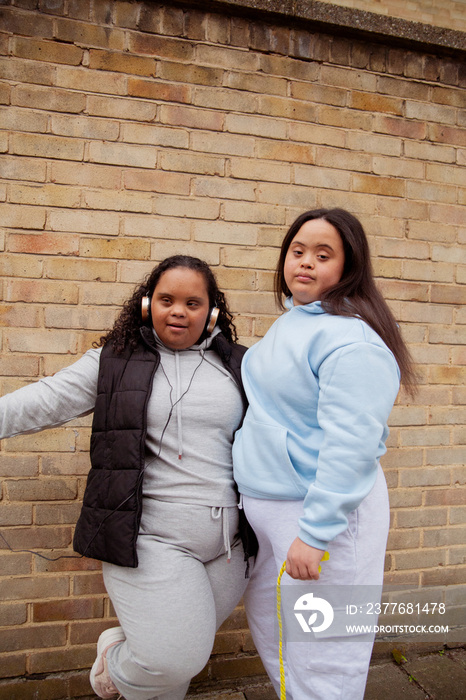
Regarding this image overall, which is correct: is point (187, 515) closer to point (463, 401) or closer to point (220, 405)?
point (220, 405)

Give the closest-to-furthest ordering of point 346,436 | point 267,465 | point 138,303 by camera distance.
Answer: point 346,436 < point 267,465 < point 138,303

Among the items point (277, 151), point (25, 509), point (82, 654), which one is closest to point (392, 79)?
point (277, 151)

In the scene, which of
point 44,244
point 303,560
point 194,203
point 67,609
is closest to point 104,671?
point 67,609

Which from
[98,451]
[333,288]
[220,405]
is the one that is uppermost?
[333,288]

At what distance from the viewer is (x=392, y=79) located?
304 cm

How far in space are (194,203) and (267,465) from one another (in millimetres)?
1556

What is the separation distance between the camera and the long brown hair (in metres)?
1.79

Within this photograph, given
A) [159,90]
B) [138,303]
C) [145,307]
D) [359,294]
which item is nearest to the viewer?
[359,294]

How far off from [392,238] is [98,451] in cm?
210

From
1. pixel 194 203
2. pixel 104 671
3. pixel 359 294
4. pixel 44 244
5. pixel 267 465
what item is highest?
pixel 194 203

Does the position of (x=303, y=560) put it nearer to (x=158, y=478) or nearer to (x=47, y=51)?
(x=158, y=478)

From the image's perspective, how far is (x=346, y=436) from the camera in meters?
1.54

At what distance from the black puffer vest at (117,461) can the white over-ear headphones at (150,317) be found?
17 cm

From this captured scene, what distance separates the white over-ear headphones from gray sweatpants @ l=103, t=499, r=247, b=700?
686mm
